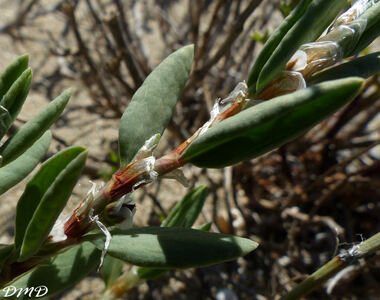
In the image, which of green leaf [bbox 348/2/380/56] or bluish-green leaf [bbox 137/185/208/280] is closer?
green leaf [bbox 348/2/380/56]

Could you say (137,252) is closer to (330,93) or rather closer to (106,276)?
(330,93)

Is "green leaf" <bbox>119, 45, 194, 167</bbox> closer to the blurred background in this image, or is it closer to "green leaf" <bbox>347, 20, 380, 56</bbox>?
"green leaf" <bbox>347, 20, 380, 56</bbox>

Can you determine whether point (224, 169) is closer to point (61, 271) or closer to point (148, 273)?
point (148, 273)

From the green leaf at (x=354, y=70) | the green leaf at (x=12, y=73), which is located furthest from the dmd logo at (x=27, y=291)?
the green leaf at (x=354, y=70)

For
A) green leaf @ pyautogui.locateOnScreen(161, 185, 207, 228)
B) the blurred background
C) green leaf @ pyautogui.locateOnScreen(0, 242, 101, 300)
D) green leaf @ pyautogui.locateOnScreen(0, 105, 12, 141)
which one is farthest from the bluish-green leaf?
green leaf @ pyautogui.locateOnScreen(0, 105, 12, 141)

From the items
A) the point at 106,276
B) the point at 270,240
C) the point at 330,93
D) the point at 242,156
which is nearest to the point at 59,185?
the point at 242,156

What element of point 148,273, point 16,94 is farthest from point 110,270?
point 16,94
